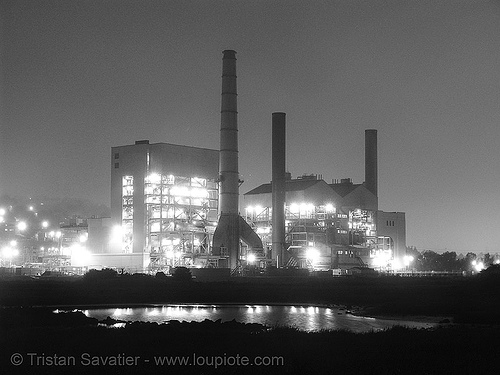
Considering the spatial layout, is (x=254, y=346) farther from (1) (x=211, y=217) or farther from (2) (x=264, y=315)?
(1) (x=211, y=217)

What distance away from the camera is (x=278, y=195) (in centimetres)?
9362

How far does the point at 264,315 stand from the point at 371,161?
214ft

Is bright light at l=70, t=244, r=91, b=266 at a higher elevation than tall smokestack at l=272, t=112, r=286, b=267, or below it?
below

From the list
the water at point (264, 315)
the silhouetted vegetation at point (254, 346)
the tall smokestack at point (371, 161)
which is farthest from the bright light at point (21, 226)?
the silhouetted vegetation at point (254, 346)

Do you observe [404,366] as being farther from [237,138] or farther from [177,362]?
[237,138]

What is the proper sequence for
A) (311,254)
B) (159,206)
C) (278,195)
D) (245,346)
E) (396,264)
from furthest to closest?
(396,264) → (311,254) → (278,195) → (159,206) → (245,346)

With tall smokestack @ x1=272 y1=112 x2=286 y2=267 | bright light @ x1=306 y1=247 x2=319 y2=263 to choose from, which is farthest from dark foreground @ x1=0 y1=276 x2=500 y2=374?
bright light @ x1=306 y1=247 x2=319 y2=263

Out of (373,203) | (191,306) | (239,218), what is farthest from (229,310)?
(373,203)

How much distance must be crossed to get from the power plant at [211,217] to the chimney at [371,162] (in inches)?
477

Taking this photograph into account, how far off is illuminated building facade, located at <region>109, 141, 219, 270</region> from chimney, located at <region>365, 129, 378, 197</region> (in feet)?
88.1

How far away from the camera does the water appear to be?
43656 millimetres

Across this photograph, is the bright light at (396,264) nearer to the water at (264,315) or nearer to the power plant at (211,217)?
the power plant at (211,217)

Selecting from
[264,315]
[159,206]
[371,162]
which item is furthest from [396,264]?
[264,315]

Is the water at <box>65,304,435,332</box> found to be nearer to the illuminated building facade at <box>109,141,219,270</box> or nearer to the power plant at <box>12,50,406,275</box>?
the power plant at <box>12,50,406,275</box>
